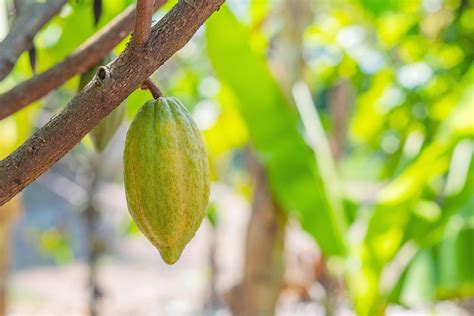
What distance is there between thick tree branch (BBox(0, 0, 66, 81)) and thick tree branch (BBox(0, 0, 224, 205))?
0.30 meters

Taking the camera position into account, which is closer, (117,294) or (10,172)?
(10,172)

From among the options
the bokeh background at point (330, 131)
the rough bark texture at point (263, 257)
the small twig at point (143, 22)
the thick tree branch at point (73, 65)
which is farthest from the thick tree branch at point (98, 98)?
the rough bark texture at point (263, 257)

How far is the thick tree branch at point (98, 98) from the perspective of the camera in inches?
22.7

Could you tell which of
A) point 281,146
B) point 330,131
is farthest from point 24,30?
point 330,131

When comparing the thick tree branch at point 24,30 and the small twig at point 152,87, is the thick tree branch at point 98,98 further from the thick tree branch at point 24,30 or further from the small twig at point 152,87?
the thick tree branch at point 24,30

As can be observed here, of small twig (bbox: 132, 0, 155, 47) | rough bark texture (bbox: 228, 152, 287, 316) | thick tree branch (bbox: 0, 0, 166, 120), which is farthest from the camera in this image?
rough bark texture (bbox: 228, 152, 287, 316)

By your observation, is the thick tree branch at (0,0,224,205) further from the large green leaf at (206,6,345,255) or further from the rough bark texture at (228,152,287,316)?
the rough bark texture at (228,152,287,316)

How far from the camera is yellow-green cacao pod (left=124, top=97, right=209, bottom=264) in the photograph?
64 centimetres

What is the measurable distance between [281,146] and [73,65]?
1.45 meters

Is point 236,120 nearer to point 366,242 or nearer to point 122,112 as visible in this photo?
point 366,242

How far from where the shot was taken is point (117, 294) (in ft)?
20.0

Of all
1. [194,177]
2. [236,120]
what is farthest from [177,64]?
[194,177]

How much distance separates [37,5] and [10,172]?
0.41 meters

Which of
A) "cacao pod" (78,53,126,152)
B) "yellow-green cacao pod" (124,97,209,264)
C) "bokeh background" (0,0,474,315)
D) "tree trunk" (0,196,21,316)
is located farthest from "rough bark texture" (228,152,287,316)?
"yellow-green cacao pod" (124,97,209,264)
